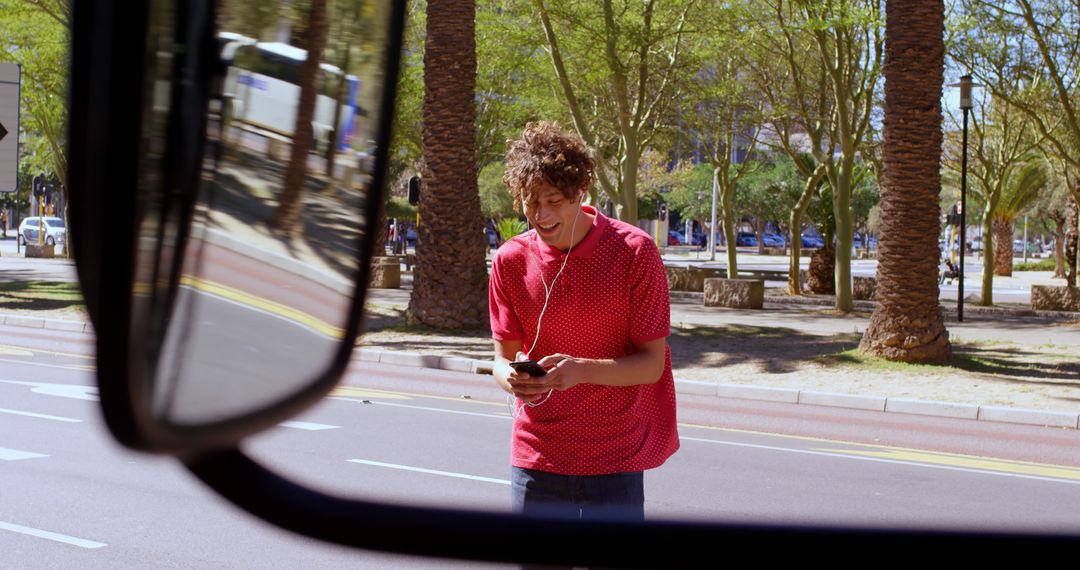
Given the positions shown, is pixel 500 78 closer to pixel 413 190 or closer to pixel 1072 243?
pixel 413 190

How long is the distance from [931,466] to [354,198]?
9.87 meters

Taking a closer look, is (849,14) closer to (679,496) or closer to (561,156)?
(679,496)

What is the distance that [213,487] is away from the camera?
39.3 inches

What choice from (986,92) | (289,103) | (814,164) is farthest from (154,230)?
(814,164)

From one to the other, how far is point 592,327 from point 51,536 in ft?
15.4

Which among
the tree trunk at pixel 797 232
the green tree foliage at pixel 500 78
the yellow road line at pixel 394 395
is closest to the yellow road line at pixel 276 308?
the yellow road line at pixel 394 395

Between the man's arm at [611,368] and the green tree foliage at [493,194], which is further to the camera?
the green tree foliage at [493,194]

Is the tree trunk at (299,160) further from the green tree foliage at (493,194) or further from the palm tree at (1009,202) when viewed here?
the green tree foliage at (493,194)

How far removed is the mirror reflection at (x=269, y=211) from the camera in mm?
937

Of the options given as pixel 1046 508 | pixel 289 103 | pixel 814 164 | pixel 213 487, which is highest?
pixel 814 164

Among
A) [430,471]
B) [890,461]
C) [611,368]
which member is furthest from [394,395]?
[611,368]

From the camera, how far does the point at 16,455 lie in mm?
9180

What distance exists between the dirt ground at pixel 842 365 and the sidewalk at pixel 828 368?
2 cm

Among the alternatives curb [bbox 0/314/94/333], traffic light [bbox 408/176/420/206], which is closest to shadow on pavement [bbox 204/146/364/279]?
curb [bbox 0/314/94/333]
